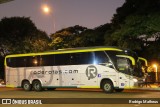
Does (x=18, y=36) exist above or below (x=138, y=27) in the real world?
above

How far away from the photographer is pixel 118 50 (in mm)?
24531

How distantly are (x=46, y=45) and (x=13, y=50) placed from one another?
5.67 m

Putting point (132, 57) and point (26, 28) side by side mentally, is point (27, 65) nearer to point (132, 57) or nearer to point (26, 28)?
point (132, 57)

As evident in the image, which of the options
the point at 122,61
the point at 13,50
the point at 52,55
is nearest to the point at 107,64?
the point at 122,61

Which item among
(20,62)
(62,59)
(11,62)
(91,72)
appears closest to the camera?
(91,72)

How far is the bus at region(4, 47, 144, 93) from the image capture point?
24.4 meters

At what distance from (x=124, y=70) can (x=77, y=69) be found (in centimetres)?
377

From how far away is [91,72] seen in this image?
25.8 metres

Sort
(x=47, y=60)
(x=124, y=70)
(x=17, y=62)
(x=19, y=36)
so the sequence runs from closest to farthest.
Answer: (x=124, y=70) < (x=47, y=60) < (x=17, y=62) < (x=19, y=36)

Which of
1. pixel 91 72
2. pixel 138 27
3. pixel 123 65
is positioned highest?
pixel 138 27

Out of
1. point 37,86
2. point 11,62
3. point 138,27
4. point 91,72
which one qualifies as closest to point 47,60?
point 37,86

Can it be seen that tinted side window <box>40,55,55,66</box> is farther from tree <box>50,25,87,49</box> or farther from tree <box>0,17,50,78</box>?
tree <box>0,17,50,78</box>

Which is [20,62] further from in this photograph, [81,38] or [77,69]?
[81,38]

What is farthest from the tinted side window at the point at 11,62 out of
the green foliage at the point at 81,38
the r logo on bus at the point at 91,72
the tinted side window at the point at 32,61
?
the green foliage at the point at 81,38
